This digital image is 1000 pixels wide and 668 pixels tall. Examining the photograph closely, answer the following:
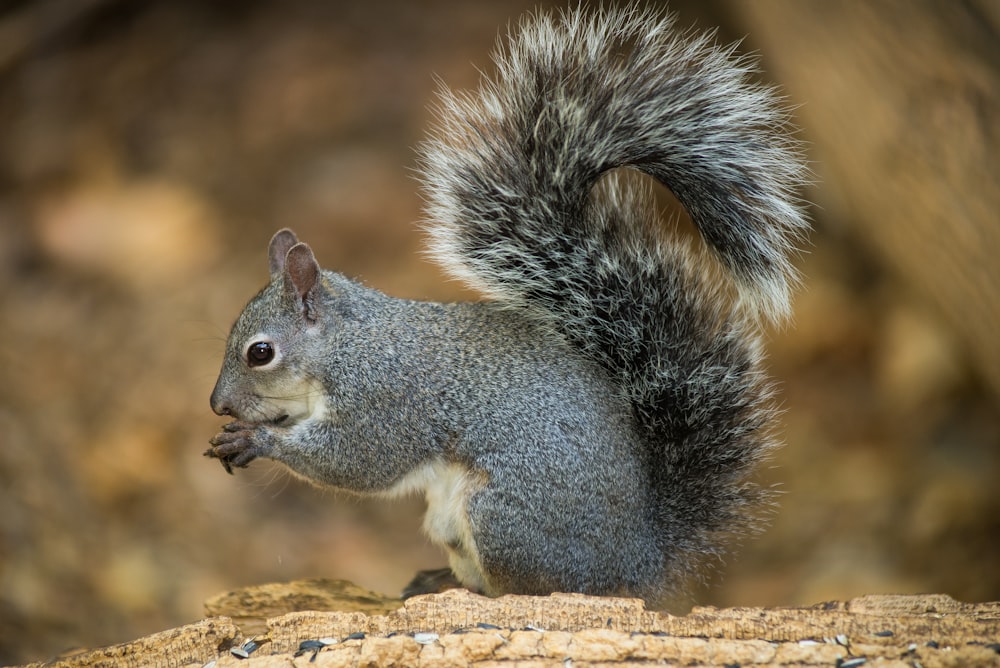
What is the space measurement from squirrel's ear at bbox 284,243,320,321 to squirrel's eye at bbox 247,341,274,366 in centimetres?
10

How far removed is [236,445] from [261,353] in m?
0.20

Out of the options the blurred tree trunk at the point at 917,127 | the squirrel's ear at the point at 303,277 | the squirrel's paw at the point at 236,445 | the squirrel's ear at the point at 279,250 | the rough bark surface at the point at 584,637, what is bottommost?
the rough bark surface at the point at 584,637

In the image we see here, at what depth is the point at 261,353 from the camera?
6.63 ft

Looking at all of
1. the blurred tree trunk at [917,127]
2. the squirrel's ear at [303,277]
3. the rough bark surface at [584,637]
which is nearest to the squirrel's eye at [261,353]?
the squirrel's ear at [303,277]

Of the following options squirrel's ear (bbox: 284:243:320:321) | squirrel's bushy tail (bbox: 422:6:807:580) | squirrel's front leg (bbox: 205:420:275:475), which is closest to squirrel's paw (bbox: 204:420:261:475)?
squirrel's front leg (bbox: 205:420:275:475)

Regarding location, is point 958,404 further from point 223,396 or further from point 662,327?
point 223,396

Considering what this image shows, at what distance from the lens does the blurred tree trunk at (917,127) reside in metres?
2.10

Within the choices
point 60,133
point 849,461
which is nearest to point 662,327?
point 849,461

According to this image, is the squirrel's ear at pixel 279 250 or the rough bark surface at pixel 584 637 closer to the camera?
the rough bark surface at pixel 584 637

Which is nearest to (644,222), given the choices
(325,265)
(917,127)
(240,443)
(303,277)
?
(303,277)

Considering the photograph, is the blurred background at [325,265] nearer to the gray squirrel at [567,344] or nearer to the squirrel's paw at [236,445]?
the gray squirrel at [567,344]

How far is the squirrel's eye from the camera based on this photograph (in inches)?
79.5

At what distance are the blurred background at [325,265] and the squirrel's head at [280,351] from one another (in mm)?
996

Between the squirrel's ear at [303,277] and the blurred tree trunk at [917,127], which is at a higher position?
the blurred tree trunk at [917,127]
